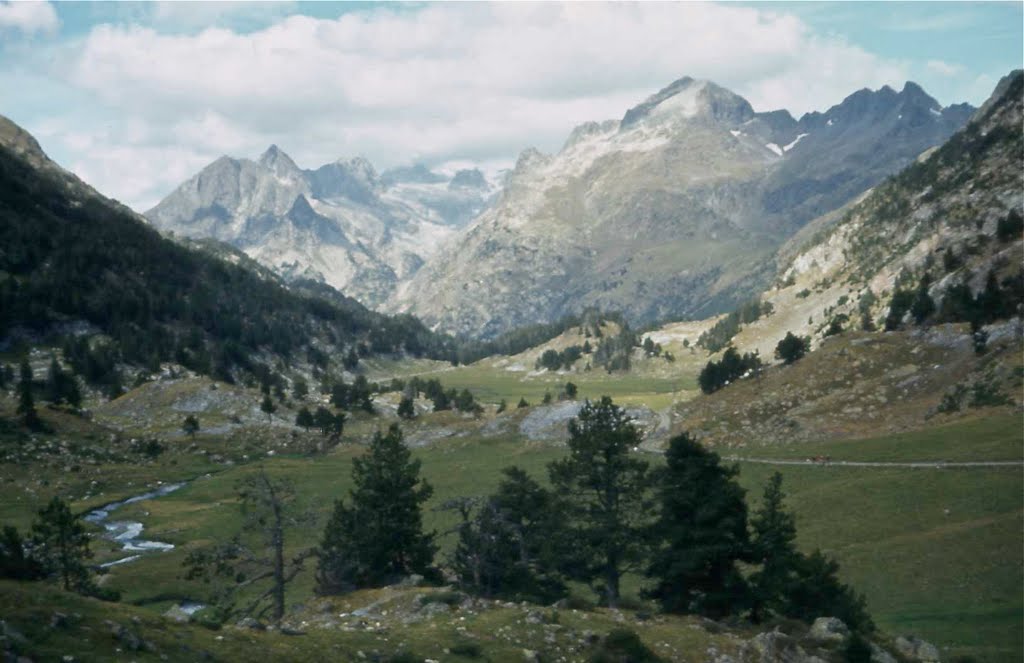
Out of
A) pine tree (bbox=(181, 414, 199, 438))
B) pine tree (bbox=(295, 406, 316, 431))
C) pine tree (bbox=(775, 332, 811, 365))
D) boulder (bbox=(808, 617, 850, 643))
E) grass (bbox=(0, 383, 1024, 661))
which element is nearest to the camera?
boulder (bbox=(808, 617, 850, 643))

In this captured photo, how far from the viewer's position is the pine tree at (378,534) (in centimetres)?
4531

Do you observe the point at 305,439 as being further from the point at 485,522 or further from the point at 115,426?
the point at 485,522

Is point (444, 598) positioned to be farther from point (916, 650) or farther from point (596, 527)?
point (916, 650)

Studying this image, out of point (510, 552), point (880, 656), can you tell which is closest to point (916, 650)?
point (880, 656)

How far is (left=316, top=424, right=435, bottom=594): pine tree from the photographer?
4531 cm

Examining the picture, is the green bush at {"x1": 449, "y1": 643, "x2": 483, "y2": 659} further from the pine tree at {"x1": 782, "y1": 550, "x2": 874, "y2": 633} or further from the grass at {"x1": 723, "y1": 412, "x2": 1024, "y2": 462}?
the grass at {"x1": 723, "y1": 412, "x2": 1024, "y2": 462}

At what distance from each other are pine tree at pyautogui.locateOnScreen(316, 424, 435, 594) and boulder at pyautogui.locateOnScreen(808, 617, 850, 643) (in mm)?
23186

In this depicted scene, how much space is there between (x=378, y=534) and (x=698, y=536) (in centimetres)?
1913

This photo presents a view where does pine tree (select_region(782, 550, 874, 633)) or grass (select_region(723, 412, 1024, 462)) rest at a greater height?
grass (select_region(723, 412, 1024, 462))

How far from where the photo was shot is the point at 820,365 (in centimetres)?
11412

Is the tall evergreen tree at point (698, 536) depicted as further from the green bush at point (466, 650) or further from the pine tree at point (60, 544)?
the pine tree at point (60, 544)

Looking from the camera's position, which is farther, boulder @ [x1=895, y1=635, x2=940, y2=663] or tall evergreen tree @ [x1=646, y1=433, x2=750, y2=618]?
tall evergreen tree @ [x1=646, y1=433, x2=750, y2=618]

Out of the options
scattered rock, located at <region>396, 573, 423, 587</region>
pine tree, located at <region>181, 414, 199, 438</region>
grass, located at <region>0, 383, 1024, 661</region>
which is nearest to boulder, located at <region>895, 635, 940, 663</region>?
grass, located at <region>0, 383, 1024, 661</region>

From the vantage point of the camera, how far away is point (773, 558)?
3984cm
